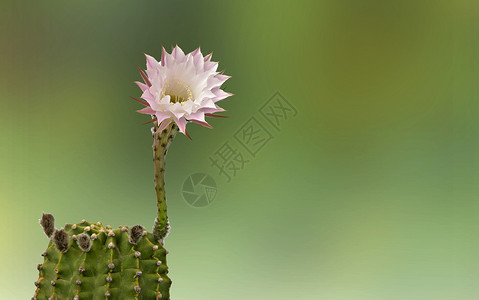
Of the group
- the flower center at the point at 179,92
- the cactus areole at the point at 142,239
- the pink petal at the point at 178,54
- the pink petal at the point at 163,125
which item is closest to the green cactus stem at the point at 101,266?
the cactus areole at the point at 142,239

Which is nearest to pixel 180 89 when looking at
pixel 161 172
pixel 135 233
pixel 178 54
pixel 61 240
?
pixel 178 54

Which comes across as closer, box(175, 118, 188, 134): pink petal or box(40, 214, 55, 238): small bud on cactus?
box(175, 118, 188, 134): pink petal

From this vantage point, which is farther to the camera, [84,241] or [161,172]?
[161,172]

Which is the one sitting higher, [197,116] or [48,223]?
[197,116]

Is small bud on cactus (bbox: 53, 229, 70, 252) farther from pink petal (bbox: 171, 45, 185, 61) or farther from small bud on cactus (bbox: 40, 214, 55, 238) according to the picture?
pink petal (bbox: 171, 45, 185, 61)

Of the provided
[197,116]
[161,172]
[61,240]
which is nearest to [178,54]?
[197,116]

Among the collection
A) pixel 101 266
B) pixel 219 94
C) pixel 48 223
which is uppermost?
pixel 219 94

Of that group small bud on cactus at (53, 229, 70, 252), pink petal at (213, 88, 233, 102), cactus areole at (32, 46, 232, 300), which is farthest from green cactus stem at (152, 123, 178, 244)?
small bud on cactus at (53, 229, 70, 252)

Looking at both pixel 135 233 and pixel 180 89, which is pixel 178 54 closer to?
pixel 180 89
